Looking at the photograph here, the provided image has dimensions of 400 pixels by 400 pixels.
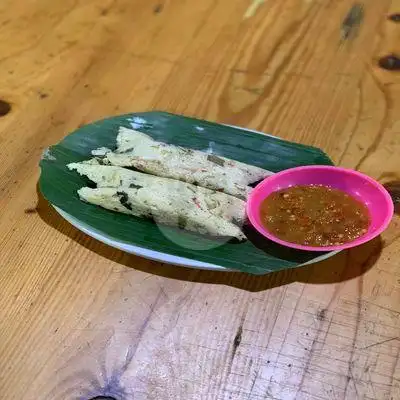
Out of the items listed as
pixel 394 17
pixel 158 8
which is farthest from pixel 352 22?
pixel 158 8

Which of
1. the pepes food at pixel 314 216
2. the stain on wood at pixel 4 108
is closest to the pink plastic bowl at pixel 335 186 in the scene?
the pepes food at pixel 314 216

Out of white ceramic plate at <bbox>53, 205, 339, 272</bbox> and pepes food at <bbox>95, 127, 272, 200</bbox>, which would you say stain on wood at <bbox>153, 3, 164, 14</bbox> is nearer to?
pepes food at <bbox>95, 127, 272, 200</bbox>

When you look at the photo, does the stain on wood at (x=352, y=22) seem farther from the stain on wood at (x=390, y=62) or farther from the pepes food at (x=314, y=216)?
the pepes food at (x=314, y=216)

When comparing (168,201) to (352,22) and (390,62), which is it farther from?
(352,22)

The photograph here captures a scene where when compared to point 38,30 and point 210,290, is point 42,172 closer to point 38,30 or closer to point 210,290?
point 210,290

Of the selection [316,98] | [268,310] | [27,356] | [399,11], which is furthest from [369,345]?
[399,11]
